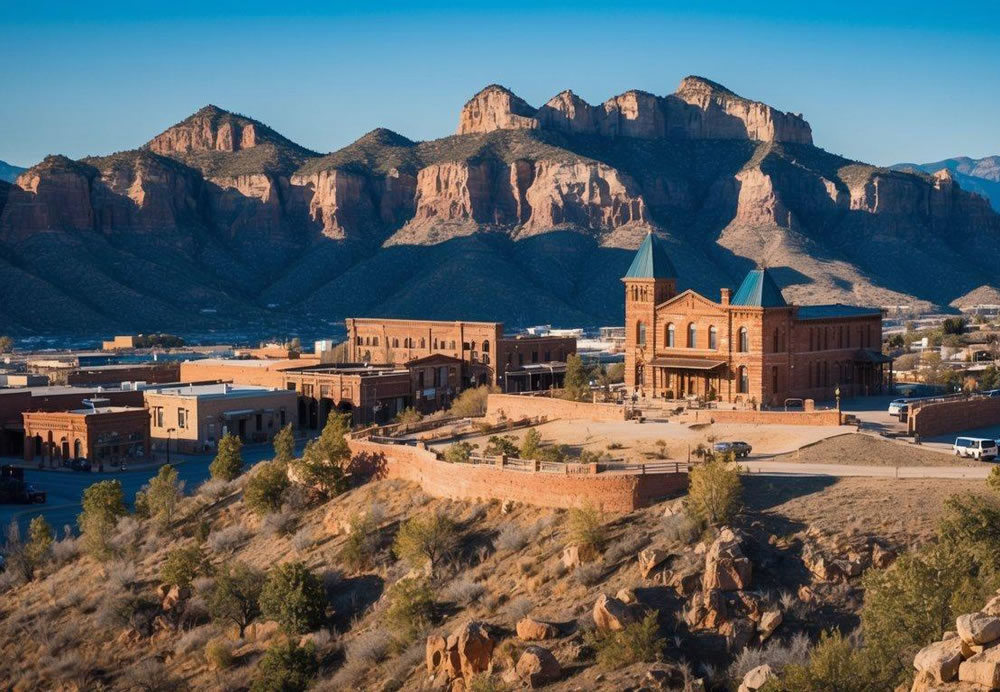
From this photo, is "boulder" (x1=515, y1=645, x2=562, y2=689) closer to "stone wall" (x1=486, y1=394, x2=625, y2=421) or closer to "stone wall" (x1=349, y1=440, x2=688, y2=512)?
"stone wall" (x1=349, y1=440, x2=688, y2=512)

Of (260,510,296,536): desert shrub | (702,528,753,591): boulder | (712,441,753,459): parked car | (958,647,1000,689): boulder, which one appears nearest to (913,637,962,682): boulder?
(958,647,1000,689): boulder

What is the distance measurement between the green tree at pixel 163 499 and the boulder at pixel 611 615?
24357 mm

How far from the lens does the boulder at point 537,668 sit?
3344cm

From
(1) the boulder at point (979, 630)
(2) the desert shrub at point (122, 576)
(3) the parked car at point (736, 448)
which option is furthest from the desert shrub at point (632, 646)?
(2) the desert shrub at point (122, 576)

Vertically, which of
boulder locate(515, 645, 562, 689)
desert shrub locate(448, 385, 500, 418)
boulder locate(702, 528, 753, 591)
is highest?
desert shrub locate(448, 385, 500, 418)

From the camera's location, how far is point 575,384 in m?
73.0

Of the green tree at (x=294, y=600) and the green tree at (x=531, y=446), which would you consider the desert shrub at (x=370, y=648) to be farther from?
the green tree at (x=531, y=446)

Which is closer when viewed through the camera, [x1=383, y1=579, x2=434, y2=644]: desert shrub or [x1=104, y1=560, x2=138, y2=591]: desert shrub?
[x1=383, y1=579, x2=434, y2=644]: desert shrub

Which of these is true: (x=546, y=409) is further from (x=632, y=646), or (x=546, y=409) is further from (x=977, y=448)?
(x=632, y=646)

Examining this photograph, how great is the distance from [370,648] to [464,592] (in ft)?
9.69

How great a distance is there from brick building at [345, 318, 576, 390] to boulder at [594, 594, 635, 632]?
64.4 metres

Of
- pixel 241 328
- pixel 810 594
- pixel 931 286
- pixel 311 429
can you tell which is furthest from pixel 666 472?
pixel 931 286

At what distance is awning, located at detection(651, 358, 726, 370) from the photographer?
64562 mm

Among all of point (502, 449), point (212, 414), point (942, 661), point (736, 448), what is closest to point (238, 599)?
point (502, 449)
